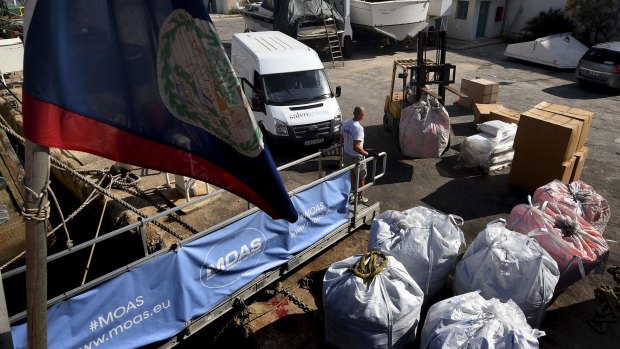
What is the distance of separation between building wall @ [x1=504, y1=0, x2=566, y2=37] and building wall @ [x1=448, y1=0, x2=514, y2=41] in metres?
0.44

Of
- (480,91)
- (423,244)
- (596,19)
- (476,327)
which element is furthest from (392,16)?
(476,327)

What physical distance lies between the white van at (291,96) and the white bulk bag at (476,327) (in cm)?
607

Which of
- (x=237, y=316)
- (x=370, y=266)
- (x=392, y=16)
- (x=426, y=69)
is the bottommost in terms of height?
(x=237, y=316)

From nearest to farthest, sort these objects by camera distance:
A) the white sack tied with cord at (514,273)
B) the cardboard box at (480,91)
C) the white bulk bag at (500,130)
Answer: the white sack tied with cord at (514,273)
the white bulk bag at (500,130)
the cardboard box at (480,91)

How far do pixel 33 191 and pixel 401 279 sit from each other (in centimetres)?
382

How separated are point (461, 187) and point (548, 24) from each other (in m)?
17.7

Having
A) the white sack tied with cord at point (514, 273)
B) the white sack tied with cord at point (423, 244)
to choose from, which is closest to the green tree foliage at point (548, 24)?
the white sack tied with cord at point (423, 244)

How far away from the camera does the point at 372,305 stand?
15.1ft

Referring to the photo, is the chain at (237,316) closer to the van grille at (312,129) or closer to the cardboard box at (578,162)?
the van grille at (312,129)

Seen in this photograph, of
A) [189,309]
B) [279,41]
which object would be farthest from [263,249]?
[279,41]

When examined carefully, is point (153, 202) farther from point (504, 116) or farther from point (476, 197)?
point (504, 116)

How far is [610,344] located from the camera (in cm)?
520

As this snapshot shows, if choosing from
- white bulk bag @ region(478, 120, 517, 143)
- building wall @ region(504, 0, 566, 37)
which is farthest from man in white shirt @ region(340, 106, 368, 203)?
building wall @ region(504, 0, 566, 37)

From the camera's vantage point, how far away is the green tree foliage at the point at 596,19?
20.5 m
